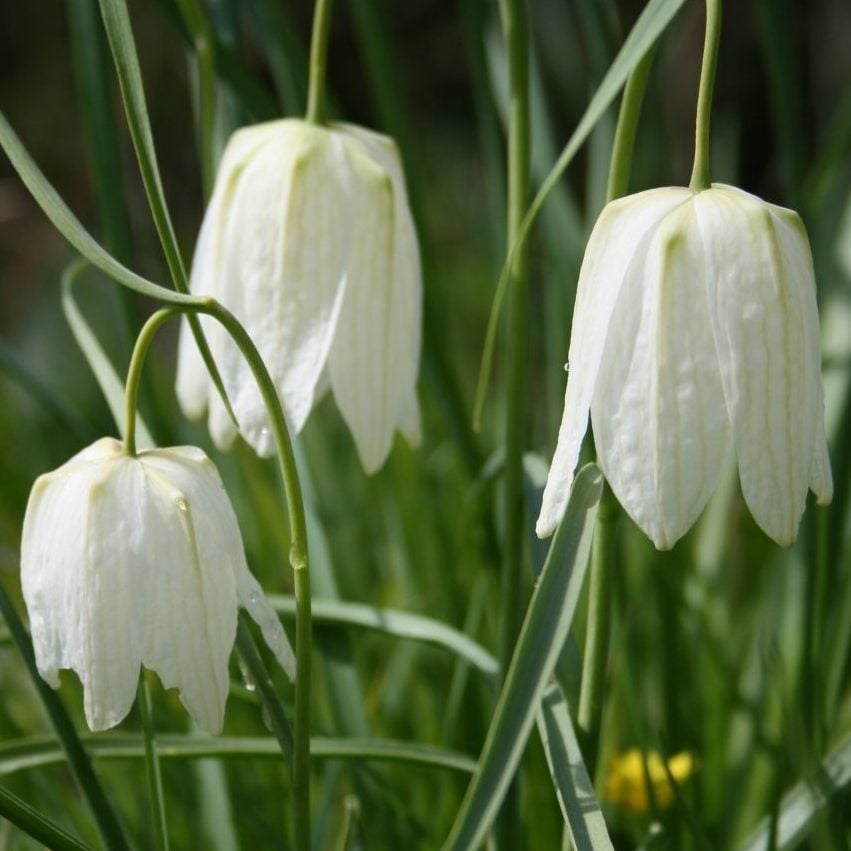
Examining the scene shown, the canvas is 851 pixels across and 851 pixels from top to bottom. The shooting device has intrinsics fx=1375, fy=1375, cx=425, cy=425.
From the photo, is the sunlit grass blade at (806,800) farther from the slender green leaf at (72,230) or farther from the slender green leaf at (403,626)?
the slender green leaf at (72,230)

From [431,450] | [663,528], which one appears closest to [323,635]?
[663,528]

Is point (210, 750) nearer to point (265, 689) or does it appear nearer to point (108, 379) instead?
point (265, 689)

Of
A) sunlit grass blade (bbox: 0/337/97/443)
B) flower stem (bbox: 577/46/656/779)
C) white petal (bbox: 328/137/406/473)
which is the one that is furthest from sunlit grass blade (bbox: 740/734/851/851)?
sunlit grass blade (bbox: 0/337/97/443)

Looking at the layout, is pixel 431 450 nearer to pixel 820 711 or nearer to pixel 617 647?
pixel 617 647

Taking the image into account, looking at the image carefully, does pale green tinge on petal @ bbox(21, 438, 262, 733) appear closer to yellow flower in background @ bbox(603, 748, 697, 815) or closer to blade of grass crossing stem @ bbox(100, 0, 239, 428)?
blade of grass crossing stem @ bbox(100, 0, 239, 428)

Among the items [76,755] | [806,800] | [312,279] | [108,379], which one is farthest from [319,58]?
[806,800]

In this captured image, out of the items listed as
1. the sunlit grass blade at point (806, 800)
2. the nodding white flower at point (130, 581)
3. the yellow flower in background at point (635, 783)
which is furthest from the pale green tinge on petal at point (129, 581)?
the yellow flower in background at point (635, 783)

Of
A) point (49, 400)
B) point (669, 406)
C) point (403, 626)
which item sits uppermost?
point (669, 406)
